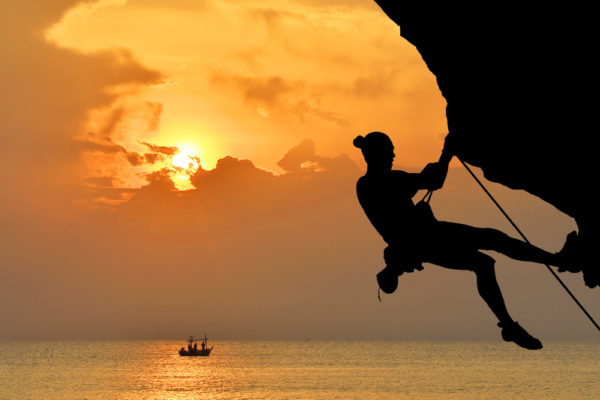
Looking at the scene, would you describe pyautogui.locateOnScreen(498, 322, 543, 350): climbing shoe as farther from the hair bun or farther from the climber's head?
the hair bun

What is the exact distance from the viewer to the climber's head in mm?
8758

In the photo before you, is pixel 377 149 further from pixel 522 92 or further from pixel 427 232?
pixel 522 92

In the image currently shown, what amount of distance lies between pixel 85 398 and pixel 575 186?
91.7m

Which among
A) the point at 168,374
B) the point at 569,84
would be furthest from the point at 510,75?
the point at 168,374

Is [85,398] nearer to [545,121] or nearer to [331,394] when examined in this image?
[331,394]

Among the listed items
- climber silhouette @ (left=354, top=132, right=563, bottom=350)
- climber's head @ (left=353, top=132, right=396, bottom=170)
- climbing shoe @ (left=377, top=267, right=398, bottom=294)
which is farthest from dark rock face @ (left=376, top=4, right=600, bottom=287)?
climbing shoe @ (left=377, top=267, right=398, bottom=294)

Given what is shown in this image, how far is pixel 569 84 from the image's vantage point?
8375 millimetres

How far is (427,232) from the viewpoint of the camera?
340 inches

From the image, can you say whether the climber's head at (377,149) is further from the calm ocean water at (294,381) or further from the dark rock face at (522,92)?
the calm ocean water at (294,381)

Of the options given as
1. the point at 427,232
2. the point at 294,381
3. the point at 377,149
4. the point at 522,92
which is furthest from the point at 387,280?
the point at 294,381

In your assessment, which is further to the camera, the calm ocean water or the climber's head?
the calm ocean water

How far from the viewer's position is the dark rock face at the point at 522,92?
827cm

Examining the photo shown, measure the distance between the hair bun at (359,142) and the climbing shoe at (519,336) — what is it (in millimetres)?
2301

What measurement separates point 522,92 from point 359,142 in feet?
5.59
